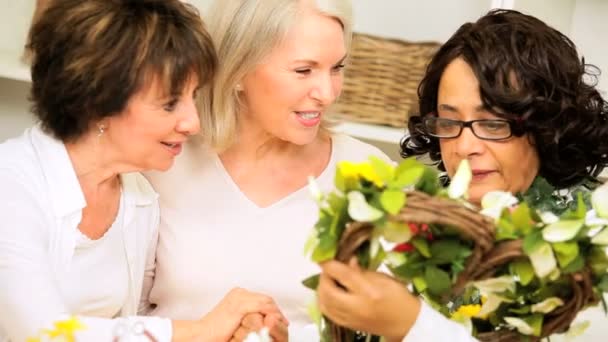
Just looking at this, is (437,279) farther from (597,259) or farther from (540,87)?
(540,87)

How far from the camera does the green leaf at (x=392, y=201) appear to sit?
2.81 ft

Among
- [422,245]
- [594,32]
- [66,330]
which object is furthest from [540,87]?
[594,32]

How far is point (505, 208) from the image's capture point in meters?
0.96

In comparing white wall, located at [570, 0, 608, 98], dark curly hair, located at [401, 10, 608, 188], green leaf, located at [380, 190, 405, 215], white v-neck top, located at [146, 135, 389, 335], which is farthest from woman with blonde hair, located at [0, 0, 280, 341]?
white wall, located at [570, 0, 608, 98]

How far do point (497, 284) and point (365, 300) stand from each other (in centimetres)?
16

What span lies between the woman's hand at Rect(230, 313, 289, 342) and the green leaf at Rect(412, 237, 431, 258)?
0.54 meters

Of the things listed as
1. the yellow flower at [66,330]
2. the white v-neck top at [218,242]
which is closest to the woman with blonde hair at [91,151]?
the white v-neck top at [218,242]

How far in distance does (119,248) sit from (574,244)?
2.75ft

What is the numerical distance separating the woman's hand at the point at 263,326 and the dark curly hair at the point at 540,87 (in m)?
0.42

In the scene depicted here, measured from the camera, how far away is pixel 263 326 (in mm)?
1431

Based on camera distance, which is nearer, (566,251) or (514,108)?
(566,251)

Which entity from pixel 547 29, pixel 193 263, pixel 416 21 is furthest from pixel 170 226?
pixel 416 21

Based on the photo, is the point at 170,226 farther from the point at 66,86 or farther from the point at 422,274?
the point at 422,274

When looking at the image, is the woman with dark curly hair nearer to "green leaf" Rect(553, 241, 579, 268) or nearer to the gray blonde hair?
the gray blonde hair
